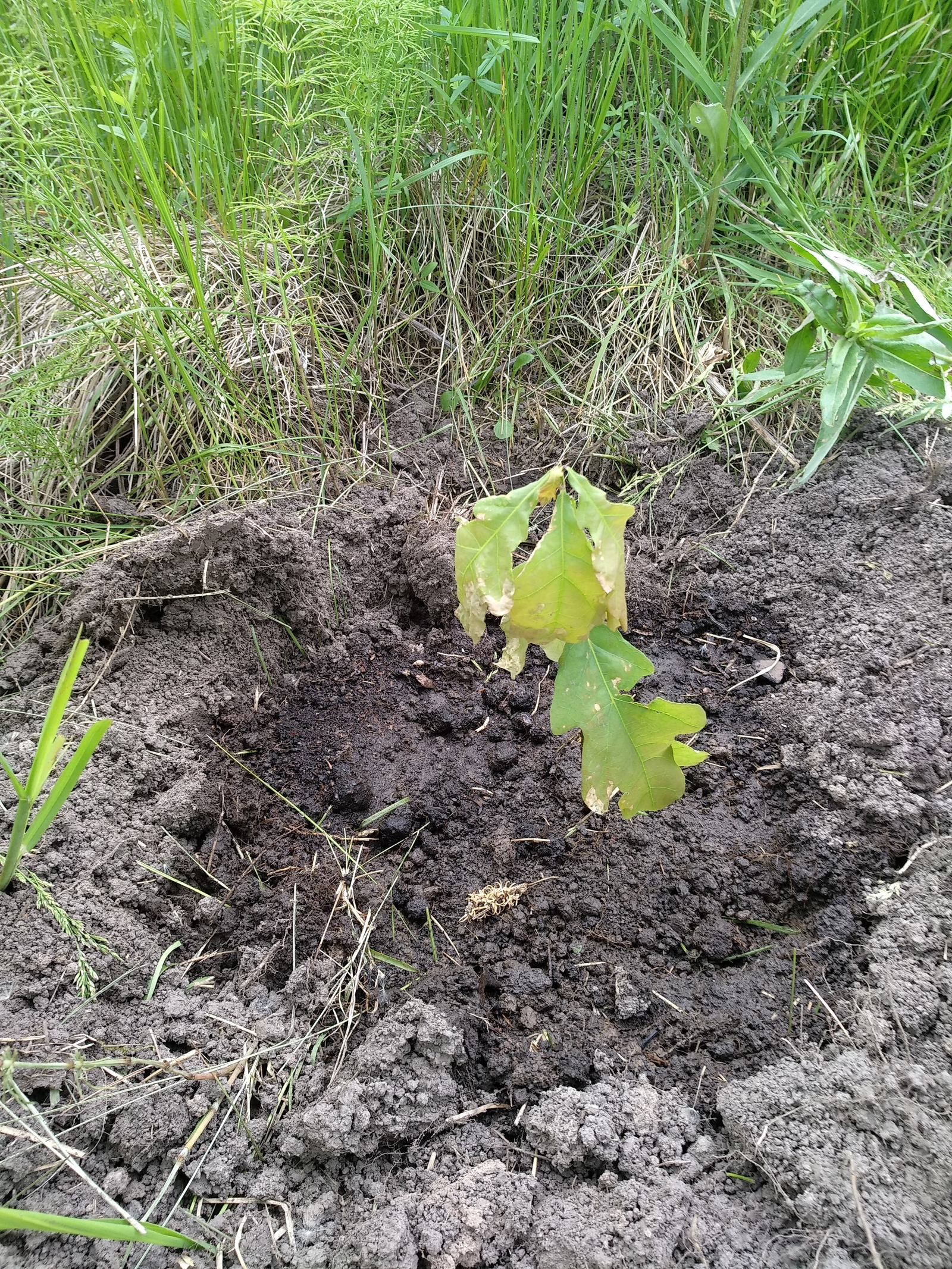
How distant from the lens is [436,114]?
6.25 feet

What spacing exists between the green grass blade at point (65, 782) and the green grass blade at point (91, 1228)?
0.45 metres

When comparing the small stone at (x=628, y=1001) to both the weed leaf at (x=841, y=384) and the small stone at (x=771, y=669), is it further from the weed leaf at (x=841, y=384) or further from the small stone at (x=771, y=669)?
the weed leaf at (x=841, y=384)

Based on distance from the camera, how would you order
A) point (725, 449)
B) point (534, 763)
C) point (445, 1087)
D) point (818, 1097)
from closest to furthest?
point (818, 1097) < point (445, 1087) < point (534, 763) < point (725, 449)

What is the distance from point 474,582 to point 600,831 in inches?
21.4

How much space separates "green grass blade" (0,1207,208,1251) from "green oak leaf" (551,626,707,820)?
2.31 feet

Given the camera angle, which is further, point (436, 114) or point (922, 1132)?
point (436, 114)

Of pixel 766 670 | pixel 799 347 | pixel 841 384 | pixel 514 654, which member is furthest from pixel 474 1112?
pixel 799 347

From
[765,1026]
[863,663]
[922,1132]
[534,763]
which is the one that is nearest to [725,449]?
[863,663]

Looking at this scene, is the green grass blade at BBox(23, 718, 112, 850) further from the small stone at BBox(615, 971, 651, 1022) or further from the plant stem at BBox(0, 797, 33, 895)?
the small stone at BBox(615, 971, 651, 1022)

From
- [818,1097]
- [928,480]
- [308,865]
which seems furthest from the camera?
[928,480]

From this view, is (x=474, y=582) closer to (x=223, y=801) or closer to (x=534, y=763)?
(x=534, y=763)

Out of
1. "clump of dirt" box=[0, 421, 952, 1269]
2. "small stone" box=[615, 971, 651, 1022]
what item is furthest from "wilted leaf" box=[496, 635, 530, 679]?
"small stone" box=[615, 971, 651, 1022]

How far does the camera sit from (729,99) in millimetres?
1721

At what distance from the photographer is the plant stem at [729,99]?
1.65 meters
